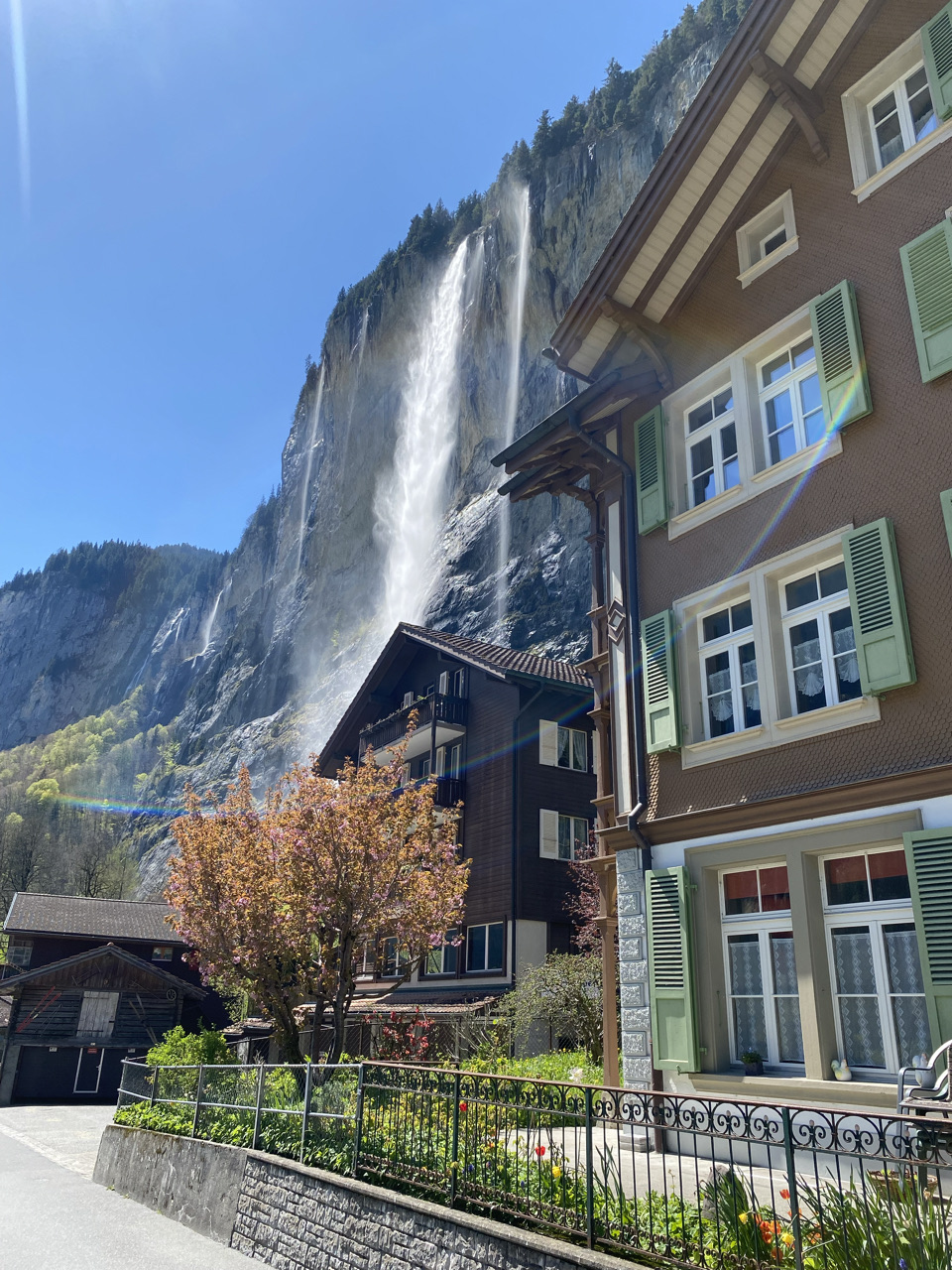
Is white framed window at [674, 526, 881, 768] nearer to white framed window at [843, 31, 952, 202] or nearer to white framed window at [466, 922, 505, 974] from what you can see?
white framed window at [843, 31, 952, 202]

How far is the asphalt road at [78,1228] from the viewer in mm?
10648

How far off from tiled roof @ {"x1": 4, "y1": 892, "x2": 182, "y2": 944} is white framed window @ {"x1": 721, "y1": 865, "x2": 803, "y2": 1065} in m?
34.6

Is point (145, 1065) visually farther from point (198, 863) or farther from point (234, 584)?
point (234, 584)

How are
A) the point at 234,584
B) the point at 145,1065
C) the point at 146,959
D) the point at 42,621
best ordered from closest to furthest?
1. the point at 145,1065
2. the point at 146,959
3. the point at 234,584
4. the point at 42,621

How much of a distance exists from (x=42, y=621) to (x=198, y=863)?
523 feet

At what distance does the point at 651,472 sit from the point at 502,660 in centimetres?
1553

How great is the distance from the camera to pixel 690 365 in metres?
13.3

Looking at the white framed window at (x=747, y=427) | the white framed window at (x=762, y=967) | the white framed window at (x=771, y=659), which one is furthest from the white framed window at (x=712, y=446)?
the white framed window at (x=762, y=967)

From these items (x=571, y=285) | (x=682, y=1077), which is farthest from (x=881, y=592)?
(x=571, y=285)

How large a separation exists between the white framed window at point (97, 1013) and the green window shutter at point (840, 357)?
37.4 meters

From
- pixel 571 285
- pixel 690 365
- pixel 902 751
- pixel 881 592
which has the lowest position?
pixel 902 751

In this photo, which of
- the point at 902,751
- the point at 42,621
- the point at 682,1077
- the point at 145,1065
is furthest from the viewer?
the point at 42,621

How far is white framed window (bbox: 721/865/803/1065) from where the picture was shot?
10000mm

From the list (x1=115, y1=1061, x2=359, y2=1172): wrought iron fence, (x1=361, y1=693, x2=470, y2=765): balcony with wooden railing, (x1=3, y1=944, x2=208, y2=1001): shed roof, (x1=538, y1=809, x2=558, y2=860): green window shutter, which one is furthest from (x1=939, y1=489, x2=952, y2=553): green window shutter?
(x1=3, y1=944, x2=208, y2=1001): shed roof
